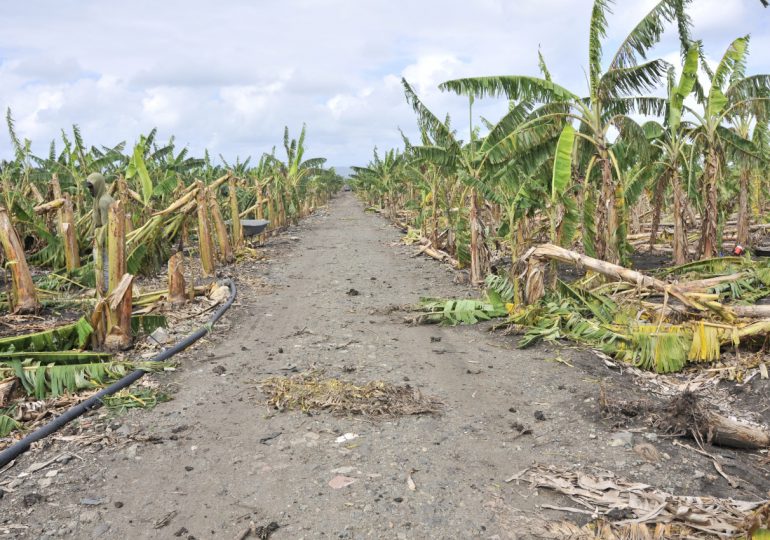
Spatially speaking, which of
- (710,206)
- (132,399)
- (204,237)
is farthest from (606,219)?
(204,237)

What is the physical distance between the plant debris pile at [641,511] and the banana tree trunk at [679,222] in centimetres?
929

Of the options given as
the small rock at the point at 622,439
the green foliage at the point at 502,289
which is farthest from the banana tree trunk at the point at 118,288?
the small rock at the point at 622,439

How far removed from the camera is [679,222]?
1210 cm

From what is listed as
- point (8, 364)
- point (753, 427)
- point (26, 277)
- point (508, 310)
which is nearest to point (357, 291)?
point (508, 310)

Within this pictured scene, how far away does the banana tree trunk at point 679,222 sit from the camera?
11.9 metres

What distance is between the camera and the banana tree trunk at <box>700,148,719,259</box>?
11.7 meters

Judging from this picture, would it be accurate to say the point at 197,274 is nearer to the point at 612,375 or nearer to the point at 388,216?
the point at 612,375

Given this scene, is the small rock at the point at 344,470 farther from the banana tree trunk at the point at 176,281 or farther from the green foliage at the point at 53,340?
the banana tree trunk at the point at 176,281

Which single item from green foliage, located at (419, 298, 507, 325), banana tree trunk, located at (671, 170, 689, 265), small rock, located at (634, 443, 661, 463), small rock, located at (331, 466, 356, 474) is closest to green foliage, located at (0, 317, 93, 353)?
small rock, located at (331, 466, 356, 474)

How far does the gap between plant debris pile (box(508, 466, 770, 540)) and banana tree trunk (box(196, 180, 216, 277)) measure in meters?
10.4

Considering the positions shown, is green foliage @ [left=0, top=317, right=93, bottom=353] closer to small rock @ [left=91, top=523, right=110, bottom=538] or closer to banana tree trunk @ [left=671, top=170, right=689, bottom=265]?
small rock @ [left=91, top=523, right=110, bottom=538]

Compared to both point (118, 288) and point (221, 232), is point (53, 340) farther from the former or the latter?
point (221, 232)

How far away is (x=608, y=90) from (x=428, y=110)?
11.9 ft

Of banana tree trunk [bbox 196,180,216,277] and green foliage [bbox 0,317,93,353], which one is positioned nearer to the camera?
green foliage [bbox 0,317,93,353]
